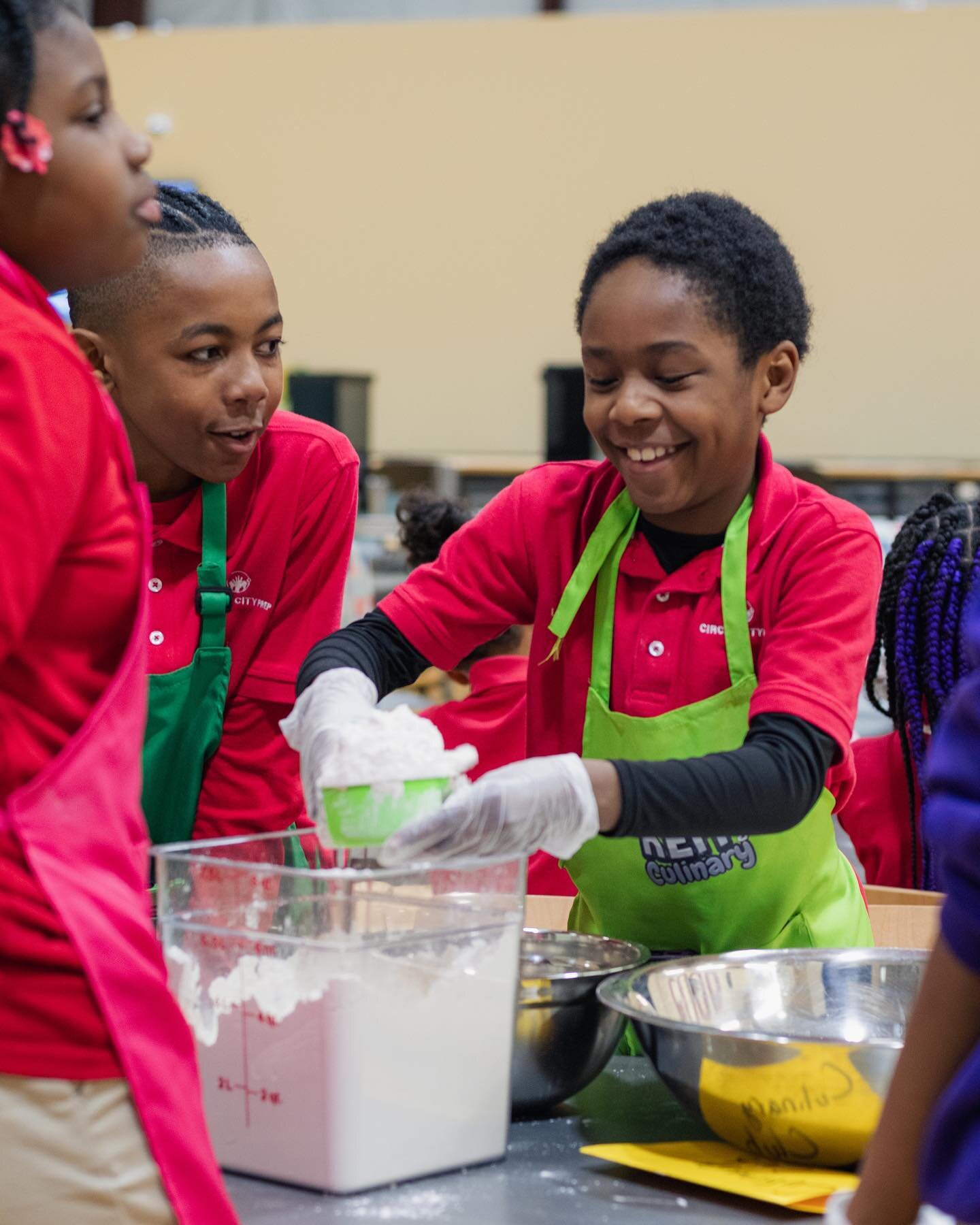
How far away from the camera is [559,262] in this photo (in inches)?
336

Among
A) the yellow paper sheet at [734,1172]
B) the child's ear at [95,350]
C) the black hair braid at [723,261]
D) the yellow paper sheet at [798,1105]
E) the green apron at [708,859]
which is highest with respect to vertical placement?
the black hair braid at [723,261]

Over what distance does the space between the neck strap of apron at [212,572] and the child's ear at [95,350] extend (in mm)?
141

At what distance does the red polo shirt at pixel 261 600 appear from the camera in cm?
144

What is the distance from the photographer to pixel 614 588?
136 centimetres

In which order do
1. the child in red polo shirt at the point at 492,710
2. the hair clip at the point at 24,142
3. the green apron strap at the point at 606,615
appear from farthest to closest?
the child in red polo shirt at the point at 492,710, the green apron strap at the point at 606,615, the hair clip at the point at 24,142

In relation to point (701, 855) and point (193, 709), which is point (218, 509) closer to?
point (193, 709)

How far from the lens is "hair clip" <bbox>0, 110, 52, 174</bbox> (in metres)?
0.75

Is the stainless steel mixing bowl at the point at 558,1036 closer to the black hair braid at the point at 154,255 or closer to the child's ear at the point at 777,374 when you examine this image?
the child's ear at the point at 777,374

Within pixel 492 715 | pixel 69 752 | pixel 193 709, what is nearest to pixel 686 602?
pixel 193 709

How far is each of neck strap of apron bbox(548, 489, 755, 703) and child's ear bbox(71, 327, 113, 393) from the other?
48 cm

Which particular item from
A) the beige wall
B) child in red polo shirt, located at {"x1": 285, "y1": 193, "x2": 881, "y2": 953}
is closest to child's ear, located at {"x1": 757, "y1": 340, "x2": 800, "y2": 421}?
child in red polo shirt, located at {"x1": 285, "y1": 193, "x2": 881, "y2": 953}

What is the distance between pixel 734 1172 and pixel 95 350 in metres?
0.91

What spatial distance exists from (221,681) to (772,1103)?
70 centimetres

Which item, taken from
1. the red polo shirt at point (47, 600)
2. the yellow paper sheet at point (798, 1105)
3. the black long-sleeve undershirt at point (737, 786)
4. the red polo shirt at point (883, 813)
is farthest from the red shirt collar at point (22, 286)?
the red polo shirt at point (883, 813)
